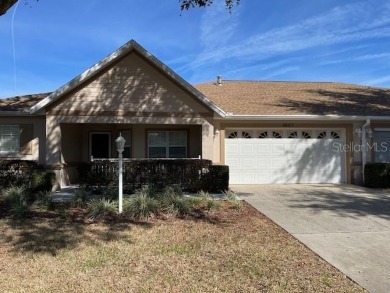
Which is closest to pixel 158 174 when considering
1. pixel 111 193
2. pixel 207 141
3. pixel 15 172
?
pixel 111 193

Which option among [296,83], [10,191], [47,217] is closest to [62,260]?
[47,217]

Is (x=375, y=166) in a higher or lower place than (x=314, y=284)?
higher

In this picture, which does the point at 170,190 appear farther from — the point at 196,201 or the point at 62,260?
the point at 62,260

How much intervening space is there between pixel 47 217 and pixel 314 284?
6.60 m

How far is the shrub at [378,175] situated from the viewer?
15.6 meters

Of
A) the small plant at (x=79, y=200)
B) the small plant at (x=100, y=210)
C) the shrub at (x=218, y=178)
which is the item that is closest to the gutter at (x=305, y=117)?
the shrub at (x=218, y=178)

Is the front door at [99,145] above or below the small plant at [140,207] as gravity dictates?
above

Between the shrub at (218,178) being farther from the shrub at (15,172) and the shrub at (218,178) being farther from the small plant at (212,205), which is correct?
the shrub at (15,172)

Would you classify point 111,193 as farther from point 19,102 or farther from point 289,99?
point 289,99

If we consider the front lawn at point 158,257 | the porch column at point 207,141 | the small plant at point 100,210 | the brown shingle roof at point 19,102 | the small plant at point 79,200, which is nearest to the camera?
the front lawn at point 158,257

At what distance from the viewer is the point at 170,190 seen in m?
11.9

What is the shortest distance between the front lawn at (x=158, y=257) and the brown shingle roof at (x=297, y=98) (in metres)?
8.23

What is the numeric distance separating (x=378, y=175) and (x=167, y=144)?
8336 mm

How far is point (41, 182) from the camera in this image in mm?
13289
